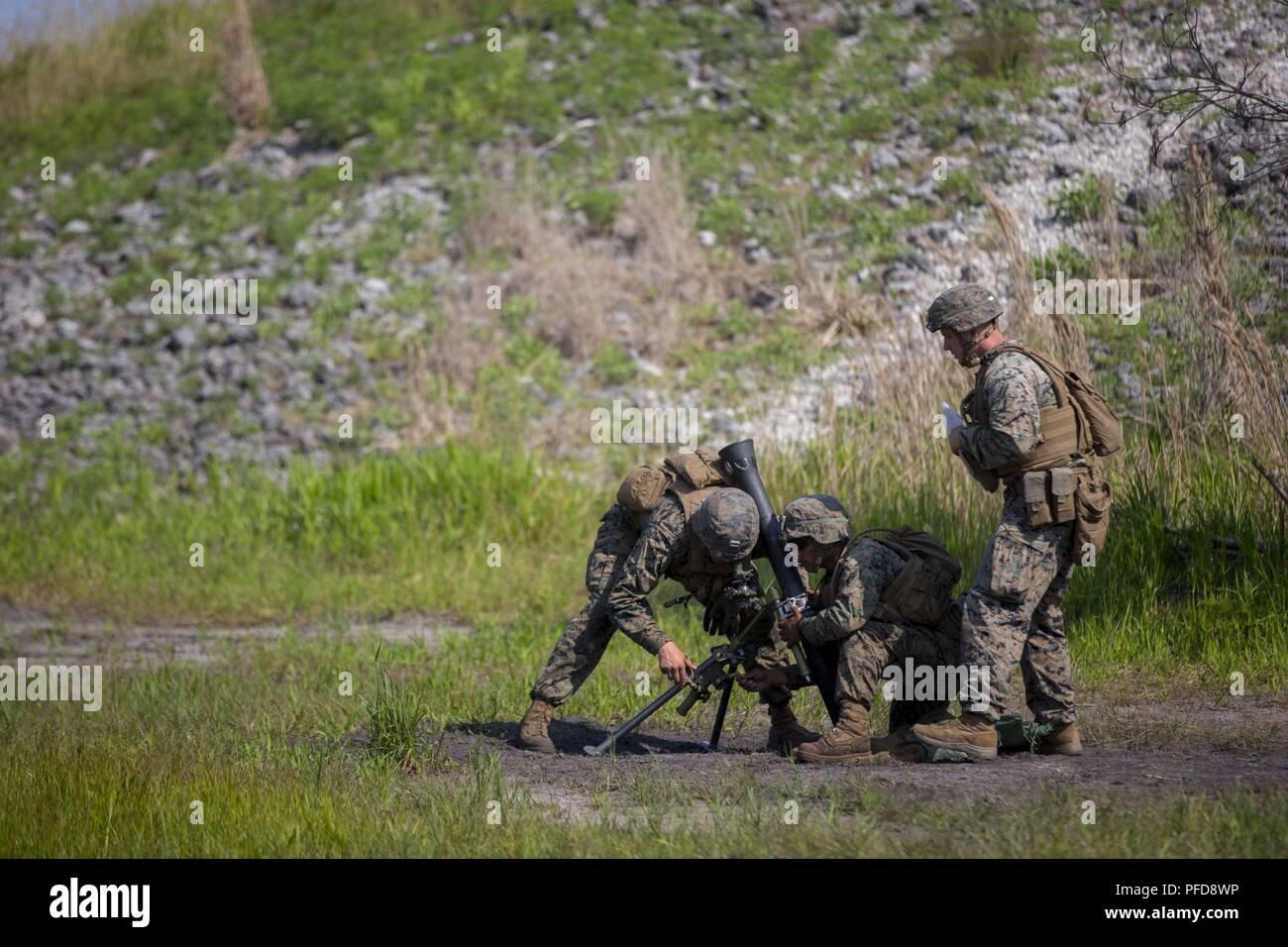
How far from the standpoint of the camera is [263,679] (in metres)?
9.02

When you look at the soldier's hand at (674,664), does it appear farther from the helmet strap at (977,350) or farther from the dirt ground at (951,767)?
the helmet strap at (977,350)

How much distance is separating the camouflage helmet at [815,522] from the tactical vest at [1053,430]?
71 centimetres

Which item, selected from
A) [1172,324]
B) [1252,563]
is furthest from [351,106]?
[1252,563]

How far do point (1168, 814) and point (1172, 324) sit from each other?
6.38 metres

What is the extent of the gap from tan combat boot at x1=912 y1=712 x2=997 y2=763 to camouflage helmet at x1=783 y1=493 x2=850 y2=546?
0.92 meters

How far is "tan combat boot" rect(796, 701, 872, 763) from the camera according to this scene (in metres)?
6.49

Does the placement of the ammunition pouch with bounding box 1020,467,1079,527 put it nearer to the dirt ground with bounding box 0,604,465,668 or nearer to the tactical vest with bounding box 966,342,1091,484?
the tactical vest with bounding box 966,342,1091,484

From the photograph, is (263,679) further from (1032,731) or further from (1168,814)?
(1168,814)

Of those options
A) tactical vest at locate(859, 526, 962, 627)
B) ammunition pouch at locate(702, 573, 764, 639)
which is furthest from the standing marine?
ammunition pouch at locate(702, 573, 764, 639)

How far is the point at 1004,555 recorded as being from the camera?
628 cm

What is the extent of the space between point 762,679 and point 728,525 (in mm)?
790

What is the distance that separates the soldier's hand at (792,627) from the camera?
6.51 metres

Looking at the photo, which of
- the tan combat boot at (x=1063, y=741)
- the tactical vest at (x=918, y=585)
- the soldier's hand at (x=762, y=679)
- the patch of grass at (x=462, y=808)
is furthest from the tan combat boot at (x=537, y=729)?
the tan combat boot at (x=1063, y=741)

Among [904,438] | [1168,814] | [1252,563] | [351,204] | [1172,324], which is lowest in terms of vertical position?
[1168,814]
